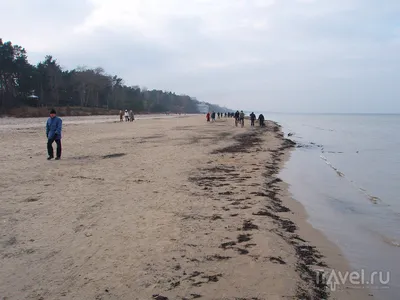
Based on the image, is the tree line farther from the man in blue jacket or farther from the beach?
the beach

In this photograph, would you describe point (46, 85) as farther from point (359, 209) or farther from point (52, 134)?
point (359, 209)

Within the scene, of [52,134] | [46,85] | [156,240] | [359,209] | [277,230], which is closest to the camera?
[156,240]

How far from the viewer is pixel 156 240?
181 inches

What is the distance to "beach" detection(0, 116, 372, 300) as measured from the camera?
135 inches

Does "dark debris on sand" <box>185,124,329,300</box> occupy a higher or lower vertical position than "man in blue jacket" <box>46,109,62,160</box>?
lower

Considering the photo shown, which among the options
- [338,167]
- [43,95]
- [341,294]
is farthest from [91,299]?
[43,95]

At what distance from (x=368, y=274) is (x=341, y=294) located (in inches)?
39.3

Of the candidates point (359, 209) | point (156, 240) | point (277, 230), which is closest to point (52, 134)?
point (156, 240)

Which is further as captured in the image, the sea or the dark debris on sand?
the sea

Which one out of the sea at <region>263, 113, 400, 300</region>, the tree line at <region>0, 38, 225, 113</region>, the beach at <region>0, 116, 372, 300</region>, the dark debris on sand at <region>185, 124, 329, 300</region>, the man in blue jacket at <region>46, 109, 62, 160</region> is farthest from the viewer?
the tree line at <region>0, 38, 225, 113</region>

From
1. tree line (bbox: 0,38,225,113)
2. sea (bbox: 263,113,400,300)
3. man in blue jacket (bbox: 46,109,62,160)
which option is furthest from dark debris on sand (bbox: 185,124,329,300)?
tree line (bbox: 0,38,225,113)

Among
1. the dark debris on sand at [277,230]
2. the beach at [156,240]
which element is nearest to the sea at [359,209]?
the beach at [156,240]

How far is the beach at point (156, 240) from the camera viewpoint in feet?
11.2

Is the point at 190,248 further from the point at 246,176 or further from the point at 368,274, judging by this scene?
the point at 246,176
